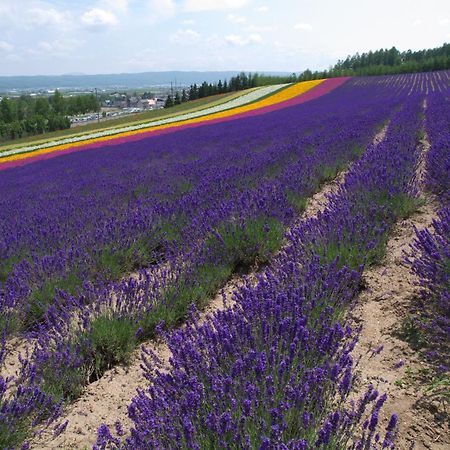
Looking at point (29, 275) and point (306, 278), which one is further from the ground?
point (306, 278)

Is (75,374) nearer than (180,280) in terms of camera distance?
Yes

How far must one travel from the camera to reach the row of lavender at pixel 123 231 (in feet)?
8.68

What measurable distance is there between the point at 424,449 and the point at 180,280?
216 centimetres

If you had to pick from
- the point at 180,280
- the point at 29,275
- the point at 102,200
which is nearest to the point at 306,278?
the point at 180,280

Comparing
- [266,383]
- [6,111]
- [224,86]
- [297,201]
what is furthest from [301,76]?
[266,383]

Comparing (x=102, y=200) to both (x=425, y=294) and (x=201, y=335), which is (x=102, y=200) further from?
(x=425, y=294)

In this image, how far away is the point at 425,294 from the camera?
2.69 m

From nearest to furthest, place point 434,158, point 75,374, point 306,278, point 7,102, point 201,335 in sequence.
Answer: point 201,335 < point 75,374 < point 306,278 < point 434,158 < point 7,102

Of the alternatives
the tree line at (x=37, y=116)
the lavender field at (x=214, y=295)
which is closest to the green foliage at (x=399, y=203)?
the lavender field at (x=214, y=295)

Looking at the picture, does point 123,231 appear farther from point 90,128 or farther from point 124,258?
point 90,128

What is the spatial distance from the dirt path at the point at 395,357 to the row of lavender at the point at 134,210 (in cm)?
137

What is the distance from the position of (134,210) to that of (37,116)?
68266mm

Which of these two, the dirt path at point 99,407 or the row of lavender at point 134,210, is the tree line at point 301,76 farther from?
the dirt path at point 99,407

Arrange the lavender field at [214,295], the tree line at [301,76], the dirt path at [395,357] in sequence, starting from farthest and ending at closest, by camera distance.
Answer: the tree line at [301,76]
the dirt path at [395,357]
the lavender field at [214,295]
